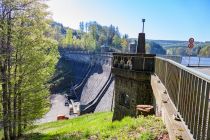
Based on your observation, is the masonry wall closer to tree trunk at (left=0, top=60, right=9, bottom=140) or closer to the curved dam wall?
tree trunk at (left=0, top=60, right=9, bottom=140)

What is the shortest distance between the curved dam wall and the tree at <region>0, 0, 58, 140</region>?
75.3 feet

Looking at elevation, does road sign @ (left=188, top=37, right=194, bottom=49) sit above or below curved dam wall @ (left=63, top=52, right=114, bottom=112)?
above

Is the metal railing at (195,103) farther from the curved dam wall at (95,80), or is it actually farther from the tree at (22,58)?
the curved dam wall at (95,80)

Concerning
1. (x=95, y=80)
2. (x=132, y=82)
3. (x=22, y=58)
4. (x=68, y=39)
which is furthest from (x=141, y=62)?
(x=68, y=39)

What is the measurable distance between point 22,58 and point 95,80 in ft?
174

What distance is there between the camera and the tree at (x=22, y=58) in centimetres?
1812

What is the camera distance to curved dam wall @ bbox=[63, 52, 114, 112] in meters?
51.0

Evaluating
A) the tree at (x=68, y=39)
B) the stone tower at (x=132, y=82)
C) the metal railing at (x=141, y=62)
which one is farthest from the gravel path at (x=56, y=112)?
the tree at (x=68, y=39)

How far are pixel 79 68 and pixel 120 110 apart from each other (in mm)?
91408

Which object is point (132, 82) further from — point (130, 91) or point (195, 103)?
point (195, 103)

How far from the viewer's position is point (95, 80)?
236ft

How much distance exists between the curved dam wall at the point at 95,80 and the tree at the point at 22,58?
75.3 feet

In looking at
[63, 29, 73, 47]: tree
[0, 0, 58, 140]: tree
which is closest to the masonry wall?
[0, 0, 58, 140]: tree

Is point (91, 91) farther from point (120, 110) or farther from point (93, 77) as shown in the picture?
point (120, 110)
